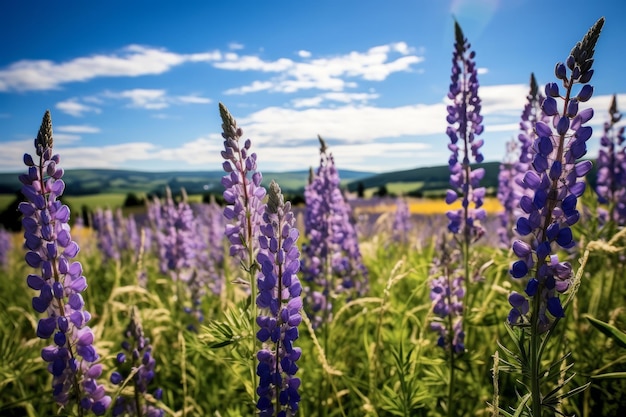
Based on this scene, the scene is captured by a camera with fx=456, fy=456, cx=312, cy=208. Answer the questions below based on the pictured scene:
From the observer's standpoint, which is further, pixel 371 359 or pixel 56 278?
pixel 371 359

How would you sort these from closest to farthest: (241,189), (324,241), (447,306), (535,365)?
(535,365)
(241,189)
(447,306)
(324,241)

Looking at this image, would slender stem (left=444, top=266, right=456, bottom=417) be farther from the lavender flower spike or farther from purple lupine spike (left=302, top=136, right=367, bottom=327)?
the lavender flower spike

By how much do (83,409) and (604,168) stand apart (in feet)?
18.5

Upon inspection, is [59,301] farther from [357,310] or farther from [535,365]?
[357,310]

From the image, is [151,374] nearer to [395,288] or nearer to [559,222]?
[559,222]

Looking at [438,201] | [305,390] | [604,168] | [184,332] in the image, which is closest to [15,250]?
[184,332]

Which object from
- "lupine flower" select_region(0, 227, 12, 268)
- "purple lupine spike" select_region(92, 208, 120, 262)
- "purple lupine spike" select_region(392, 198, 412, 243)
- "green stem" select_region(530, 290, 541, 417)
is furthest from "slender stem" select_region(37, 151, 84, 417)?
"lupine flower" select_region(0, 227, 12, 268)

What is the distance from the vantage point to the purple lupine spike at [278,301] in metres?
1.74

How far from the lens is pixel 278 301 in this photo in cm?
178

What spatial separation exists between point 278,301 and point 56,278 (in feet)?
2.81

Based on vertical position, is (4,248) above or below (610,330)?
below

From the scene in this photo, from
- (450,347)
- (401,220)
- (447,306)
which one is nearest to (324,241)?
(447,306)

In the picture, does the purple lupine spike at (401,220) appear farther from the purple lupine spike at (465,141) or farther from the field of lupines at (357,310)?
the purple lupine spike at (465,141)

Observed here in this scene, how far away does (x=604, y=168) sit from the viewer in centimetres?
528
